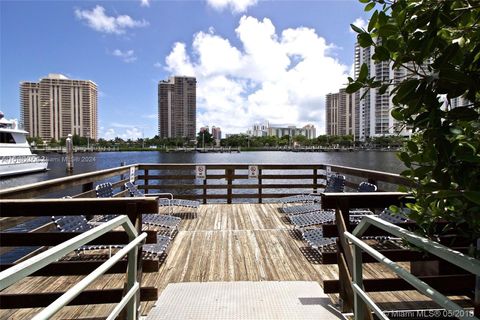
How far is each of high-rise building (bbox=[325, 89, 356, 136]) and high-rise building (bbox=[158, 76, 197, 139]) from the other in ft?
185

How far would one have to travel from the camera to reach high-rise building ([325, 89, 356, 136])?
107694mm

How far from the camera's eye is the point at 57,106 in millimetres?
81000

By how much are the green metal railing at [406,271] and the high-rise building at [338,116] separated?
109040 mm

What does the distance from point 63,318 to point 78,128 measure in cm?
10163

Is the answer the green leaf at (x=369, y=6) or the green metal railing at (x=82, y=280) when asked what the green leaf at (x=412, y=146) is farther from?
the green metal railing at (x=82, y=280)

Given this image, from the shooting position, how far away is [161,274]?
3.10 m

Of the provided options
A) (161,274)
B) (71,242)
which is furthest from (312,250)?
(71,242)

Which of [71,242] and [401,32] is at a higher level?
[401,32]

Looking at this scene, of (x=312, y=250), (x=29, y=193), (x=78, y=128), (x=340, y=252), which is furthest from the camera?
(x=78, y=128)

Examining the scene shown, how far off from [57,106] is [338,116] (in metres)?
98.1

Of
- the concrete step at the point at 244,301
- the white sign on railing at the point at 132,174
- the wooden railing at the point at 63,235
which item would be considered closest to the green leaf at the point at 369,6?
the wooden railing at the point at 63,235

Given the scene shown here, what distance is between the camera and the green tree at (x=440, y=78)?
2.94ft

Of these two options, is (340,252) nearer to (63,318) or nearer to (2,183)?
(63,318)

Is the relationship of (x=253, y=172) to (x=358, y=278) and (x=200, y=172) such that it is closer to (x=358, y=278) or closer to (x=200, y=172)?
(x=200, y=172)
